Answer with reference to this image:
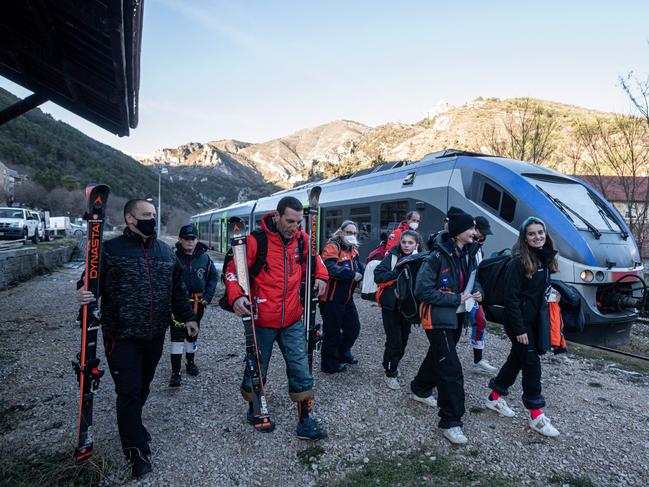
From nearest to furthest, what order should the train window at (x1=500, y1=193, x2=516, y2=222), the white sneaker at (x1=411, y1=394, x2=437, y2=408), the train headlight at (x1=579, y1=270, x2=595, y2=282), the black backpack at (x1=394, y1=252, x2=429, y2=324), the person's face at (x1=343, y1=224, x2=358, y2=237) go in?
the black backpack at (x1=394, y1=252, x2=429, y2=324), the white sneaker at (x1=411, y1=394, x2=437, y2=408), the person's face at (x1=343, y1=224, x2=358, y2=237), the train headlight at (x1=579, y1=270, x2=595, y2=282), the train window at (x1=500, y1=193, x2=516, y2=222)

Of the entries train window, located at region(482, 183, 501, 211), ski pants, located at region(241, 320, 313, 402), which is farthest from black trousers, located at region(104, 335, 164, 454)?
train window, located at region(482, 183, 501, 211)

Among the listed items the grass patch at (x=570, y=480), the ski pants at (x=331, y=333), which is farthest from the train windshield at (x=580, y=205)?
the grass patch at (x=570, y=480)

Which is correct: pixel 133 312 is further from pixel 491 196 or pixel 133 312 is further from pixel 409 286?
pixel 491 196

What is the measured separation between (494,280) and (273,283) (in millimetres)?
1995

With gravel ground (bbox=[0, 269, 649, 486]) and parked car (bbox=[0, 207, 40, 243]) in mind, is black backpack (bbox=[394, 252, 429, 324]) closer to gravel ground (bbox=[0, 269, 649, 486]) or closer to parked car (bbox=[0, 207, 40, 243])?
gravel ground (bbox=[0, 269, 649, 486])

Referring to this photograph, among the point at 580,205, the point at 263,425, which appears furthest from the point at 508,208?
the point at 263,425

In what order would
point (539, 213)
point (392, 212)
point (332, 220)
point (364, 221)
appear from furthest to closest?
point (332, 220) → point (364, 221) → point (392, 212) → point (539, 213)

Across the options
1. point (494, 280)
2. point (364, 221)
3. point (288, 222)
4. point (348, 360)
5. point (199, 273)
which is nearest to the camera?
point (288, 222)

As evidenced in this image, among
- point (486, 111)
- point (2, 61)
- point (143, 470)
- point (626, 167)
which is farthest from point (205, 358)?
point (486, 111)

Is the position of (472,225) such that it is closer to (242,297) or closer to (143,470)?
(242,297)

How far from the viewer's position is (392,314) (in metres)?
4.10

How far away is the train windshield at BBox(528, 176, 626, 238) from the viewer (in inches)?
239

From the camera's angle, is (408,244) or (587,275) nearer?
(408,244)

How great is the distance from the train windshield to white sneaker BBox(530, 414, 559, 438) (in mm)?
3803
